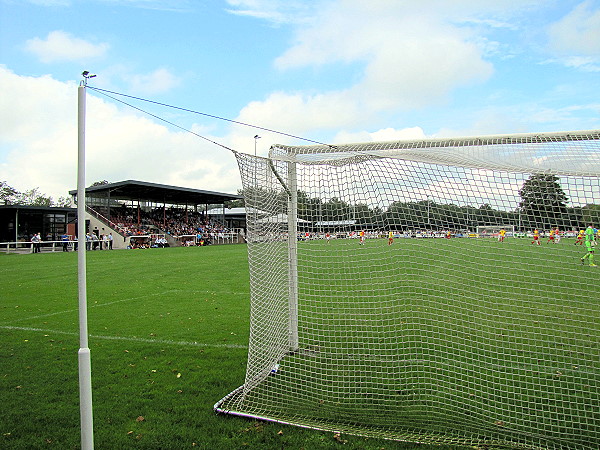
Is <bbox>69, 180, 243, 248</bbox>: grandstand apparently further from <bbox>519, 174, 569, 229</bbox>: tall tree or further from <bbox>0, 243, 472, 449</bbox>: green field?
<bbox>519, 174, 569, 229</bbox>: tall tree

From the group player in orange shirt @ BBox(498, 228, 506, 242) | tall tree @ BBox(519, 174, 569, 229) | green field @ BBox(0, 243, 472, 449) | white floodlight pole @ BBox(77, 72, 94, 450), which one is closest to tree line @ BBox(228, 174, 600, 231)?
tall tree @ BBox(519, 174, 569, 229)

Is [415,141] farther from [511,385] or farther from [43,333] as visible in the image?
[43,333]

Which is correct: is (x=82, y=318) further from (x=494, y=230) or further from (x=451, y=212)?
(x=494, y=230)

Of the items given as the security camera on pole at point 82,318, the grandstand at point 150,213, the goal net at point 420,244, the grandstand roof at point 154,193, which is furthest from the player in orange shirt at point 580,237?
the grandstand roof at point 154,193

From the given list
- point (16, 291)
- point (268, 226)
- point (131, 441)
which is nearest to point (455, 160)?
point (268, 226)

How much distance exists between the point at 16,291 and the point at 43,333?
206 inches

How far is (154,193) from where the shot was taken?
4056 centimetres

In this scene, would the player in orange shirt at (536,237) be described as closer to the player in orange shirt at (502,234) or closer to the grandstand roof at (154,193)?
the player in orange shirt at (502,234)

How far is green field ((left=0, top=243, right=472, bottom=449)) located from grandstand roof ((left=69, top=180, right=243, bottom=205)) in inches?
1080

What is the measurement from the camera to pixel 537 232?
4.41 meters

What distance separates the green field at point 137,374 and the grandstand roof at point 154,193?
27436mm

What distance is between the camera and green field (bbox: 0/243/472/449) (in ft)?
10.7

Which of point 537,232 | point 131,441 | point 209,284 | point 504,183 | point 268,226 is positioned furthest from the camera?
point 209,284

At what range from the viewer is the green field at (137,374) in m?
3.26
